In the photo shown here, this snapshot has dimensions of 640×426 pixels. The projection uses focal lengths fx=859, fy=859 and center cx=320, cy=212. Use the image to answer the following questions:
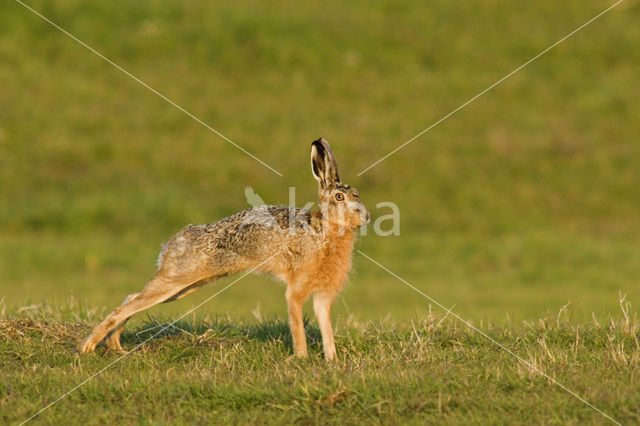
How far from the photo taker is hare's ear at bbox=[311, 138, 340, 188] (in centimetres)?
769

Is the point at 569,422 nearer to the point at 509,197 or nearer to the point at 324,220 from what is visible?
the point at 324,220

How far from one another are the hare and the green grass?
0.41 m

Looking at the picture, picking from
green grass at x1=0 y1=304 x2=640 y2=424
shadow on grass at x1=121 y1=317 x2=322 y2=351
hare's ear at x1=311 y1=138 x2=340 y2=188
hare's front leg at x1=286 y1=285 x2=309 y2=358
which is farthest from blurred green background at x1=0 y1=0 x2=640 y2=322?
hare's ear at x1=311 y1=138 x2=340 y2=188

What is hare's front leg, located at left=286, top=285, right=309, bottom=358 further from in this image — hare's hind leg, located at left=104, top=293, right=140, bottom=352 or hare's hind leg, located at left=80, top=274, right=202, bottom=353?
hare's hind leg, located at left=104, top=293, right=140, bottom=352

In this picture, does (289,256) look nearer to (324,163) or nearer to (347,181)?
(324,163)

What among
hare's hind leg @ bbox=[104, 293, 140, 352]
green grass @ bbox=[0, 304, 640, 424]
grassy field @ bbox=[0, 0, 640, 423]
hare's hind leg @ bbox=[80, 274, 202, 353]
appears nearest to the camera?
green grass @ bbox=[0, 304, 640, 424]

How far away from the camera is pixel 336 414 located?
5.99m

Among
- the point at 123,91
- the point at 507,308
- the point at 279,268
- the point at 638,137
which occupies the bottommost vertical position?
the point at 507,308

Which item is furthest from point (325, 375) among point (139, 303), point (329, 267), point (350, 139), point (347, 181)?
point (350, 139)

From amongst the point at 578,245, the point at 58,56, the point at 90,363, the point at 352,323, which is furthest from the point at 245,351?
the point at 58,56

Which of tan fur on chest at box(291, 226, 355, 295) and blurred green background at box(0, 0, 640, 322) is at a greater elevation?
blurred green background at box(0, 0, 640, 322)

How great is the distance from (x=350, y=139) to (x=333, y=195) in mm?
15984

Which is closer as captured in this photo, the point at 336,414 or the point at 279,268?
the point at 336,414

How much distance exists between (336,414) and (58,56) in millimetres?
23781
